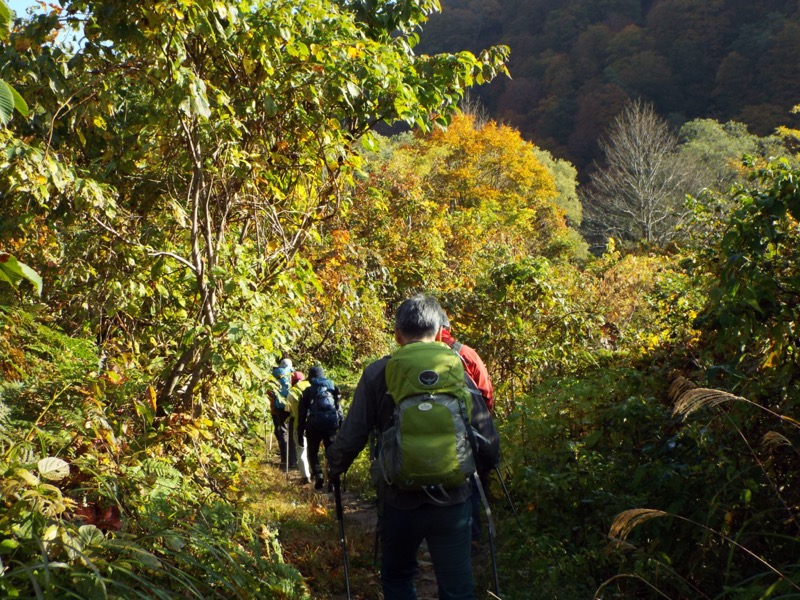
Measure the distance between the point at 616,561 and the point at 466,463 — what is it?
1862mm

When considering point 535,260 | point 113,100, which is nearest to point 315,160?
point 113,100

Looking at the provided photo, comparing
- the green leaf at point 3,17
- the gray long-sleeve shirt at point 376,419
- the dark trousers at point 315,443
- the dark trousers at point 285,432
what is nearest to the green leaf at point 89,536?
the gray long-sleeve shirt at point 376,419

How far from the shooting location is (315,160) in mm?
5906

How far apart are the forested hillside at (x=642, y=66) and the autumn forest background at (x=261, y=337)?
45723 millimetres

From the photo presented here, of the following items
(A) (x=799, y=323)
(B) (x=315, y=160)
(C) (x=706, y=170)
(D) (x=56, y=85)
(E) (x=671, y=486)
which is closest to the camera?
(A) (x=799, y=323)

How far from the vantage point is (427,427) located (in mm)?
3299

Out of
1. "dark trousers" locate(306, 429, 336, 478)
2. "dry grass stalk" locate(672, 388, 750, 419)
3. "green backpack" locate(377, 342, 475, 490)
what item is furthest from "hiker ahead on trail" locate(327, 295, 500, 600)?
"dark trousers" locate(306, 429, 336, 478)

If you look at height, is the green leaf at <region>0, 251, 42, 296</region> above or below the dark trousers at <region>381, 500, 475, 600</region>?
above

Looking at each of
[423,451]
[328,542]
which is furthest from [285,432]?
[423,451]

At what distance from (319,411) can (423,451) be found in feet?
16.9

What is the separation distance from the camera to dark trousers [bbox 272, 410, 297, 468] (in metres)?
9.64

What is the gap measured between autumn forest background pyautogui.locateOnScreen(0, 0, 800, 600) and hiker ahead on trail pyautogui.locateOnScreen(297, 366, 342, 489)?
0.74 metres

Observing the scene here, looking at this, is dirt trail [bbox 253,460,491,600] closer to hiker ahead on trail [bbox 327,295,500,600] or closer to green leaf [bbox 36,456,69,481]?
hiker ahead on trail [bbox 327,295,500,600]

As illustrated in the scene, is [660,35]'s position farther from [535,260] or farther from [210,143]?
[210,143]
